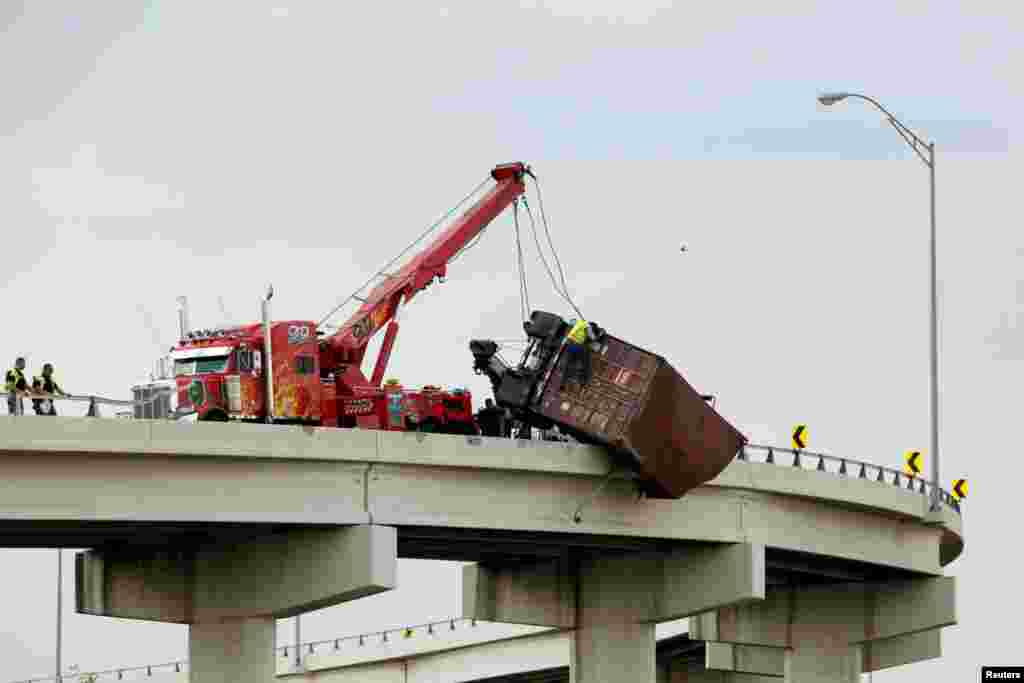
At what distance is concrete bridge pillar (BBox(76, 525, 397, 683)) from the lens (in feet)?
163

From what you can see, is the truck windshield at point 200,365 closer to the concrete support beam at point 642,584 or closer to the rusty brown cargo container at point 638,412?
the rusty brown cargo container at point 638,412

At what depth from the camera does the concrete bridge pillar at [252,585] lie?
4962 centimetres

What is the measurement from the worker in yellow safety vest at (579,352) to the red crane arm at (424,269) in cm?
631

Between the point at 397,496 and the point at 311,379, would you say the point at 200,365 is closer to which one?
the point at 311,379

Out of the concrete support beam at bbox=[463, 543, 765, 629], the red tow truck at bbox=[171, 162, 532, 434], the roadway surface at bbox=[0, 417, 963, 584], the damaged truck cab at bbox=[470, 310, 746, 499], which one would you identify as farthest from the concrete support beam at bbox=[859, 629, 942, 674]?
the damaged truck cab at bbox=[470, 310, 746, 499]

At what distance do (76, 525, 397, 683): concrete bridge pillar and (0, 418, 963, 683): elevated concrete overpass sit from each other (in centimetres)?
4

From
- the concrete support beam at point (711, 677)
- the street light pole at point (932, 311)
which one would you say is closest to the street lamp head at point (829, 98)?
the street light pole at point (932, 311)

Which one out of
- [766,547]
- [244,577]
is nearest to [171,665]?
[766,547]

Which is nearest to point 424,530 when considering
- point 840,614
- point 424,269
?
point 424,269

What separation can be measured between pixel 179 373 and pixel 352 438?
245 inches

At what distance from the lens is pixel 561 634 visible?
9169 centimetres

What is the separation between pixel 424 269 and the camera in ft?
216

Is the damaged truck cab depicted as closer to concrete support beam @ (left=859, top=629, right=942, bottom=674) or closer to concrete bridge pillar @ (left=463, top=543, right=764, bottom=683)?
concrete bridge pillar @ (left=463, top=543, right=764, bottom=683)

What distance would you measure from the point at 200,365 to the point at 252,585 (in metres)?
5.48
